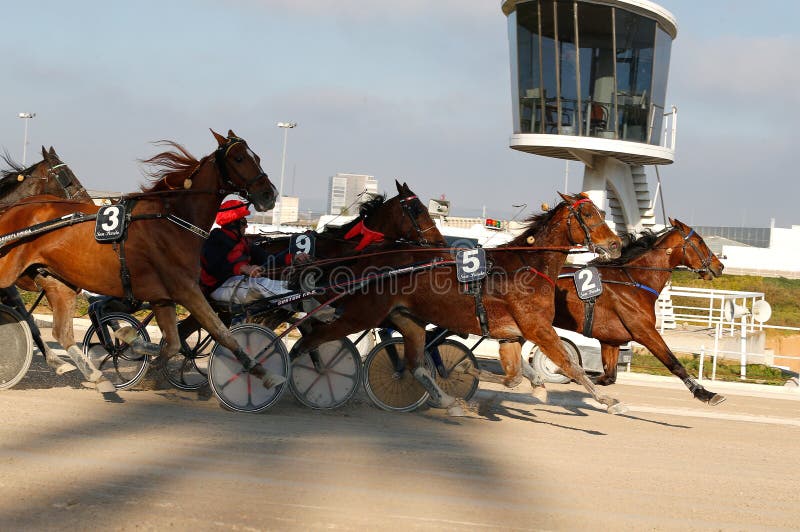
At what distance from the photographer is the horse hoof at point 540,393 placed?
10.0 meters

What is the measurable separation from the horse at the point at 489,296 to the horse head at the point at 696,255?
7.29ft

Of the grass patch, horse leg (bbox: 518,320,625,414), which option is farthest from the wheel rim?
the grass patch

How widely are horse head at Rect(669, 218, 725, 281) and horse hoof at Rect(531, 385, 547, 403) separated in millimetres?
2242

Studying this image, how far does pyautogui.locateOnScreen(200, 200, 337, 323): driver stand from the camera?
8.27 meters

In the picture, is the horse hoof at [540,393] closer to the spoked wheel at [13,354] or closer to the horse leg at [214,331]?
the horse leg at [214,331]

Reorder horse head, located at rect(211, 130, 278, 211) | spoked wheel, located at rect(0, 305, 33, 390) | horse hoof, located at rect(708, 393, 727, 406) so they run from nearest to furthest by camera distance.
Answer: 1. horse head, located at rect(211, 130, 278, 211)
2. spoked wheel, located at rect(0, 305, 33, 390)
3. horse hoof, located at rect(708, 393, 727, 406)

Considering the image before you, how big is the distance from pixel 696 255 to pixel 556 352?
3.13 metres

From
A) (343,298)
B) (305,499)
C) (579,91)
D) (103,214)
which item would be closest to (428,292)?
(343,298)

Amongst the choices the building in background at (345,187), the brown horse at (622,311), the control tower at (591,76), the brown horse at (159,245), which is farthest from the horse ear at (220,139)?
the control tower at (591,76)

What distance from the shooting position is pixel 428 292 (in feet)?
27.5

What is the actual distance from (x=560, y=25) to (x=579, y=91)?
65.5 inches

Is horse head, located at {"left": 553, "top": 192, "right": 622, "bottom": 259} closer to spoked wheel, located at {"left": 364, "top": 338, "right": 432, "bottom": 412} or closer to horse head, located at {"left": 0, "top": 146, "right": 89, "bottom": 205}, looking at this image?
spoked wheel, located at {"left": 364, "top": 338, "right": 432, "bottom": 412}

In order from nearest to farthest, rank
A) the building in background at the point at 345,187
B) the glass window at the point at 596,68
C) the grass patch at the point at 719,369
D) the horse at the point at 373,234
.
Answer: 1. the horse at the point at 373,234
2. the grass patch at the point at 719,369
3. the building in background at the point at 345,187
4. the glass window at the point at 596,68

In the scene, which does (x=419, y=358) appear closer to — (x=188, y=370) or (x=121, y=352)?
(x=188, y=370)
